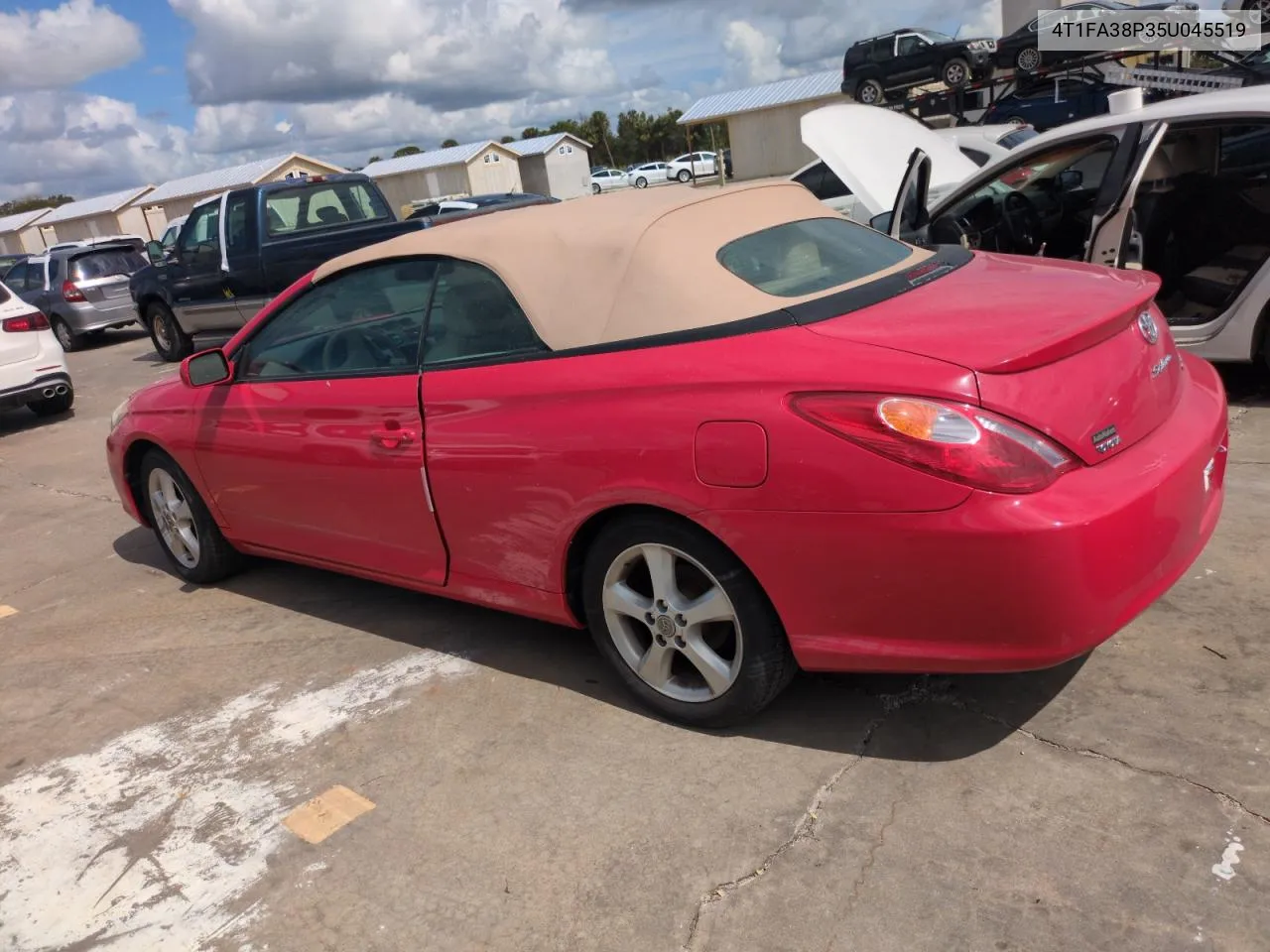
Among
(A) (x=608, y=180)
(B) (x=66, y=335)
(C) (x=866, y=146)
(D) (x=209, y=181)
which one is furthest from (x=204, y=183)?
(C) (x=866, y=146)

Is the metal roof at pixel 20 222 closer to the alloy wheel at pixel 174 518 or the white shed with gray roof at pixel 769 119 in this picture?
the white shed with gray roof at pixel 769 119

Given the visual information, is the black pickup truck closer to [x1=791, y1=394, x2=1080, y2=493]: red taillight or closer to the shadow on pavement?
the shadow on pavement

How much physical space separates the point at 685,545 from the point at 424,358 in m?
1.24

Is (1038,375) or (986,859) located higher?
(1038,375)

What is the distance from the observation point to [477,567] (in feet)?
11.2

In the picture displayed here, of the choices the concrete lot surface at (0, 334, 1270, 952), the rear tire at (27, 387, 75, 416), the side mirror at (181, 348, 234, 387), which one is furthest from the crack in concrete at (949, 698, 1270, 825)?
the rear tire at (27, 387, 75, 416)

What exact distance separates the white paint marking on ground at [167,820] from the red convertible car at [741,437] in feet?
1.91

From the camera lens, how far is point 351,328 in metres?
3.84

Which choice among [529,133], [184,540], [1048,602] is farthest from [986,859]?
[529,133]

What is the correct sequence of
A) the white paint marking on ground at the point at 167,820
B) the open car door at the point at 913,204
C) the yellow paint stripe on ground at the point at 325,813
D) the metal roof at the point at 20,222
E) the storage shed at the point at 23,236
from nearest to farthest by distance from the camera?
the white paint marking on ground at the point at 167,820 → the yellow paint stripe on ground at the point at 325,813 → the open car door at the point at 913,204 → the storage shed at the point at 23,236 → the metal roof at the point at 20,222

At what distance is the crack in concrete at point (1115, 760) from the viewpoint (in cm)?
240

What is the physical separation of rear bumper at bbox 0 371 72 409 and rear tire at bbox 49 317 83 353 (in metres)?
7.02

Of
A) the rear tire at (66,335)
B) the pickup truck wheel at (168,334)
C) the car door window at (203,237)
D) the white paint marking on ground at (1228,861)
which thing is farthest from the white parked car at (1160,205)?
the rear tire at (66,335)

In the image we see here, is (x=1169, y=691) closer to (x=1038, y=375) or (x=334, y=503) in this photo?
(x=1038, y=375)
